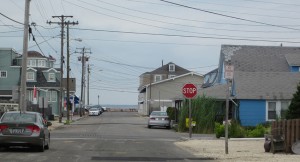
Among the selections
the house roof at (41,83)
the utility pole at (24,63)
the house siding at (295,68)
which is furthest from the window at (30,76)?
the utility pole at (24,63)

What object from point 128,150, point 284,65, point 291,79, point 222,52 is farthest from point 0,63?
point 128,150

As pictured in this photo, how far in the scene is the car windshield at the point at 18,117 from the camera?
774 inches

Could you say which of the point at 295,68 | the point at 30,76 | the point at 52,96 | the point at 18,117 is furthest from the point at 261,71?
the point at 30,76

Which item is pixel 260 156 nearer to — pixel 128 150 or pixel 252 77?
pixel 128 150

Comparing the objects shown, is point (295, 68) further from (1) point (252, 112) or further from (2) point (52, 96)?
A: (2) point (52, 96)

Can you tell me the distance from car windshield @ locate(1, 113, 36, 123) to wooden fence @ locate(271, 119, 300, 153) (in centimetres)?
843

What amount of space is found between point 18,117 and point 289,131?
9400 mm

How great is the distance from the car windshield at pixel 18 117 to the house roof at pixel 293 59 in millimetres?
37609

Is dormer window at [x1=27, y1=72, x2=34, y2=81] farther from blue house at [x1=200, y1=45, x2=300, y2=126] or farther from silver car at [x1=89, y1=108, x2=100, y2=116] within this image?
blue house at [x1=200, y1=45, x2=300, y2=126]

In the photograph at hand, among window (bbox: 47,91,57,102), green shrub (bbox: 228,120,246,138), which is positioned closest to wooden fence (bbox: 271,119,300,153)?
green shrub (bbox: 228,120,246,138)

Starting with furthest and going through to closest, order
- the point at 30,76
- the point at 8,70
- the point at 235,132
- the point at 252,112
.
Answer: the point at 30,76, the point at 8,70, the point at 252,112, the point at 235,132

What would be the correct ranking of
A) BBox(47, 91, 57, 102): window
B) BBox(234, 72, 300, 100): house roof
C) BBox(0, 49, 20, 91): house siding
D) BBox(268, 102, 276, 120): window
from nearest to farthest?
BBox(234, 72, 300, 100): house roof → BBox(268, 102, 276, 120): window → BBox(0, 49, 20, 91): house siding → BBox(47, 91, 57, 102): window

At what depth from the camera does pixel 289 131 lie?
20.0 metres

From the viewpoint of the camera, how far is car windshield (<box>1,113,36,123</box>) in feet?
64.5
